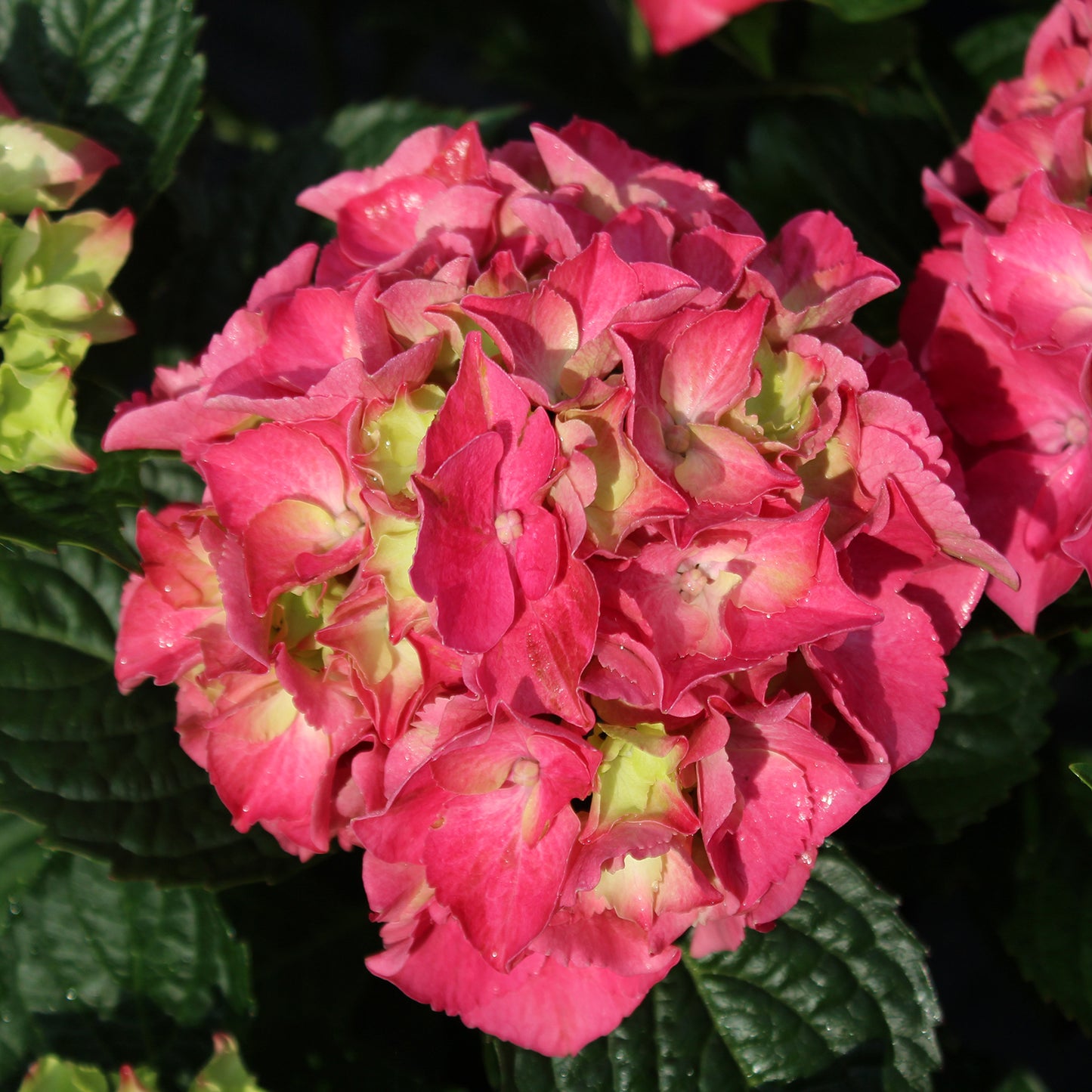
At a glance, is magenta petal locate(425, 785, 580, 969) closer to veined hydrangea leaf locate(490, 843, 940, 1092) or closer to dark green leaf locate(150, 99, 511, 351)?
veined hydrangea leaf locate(490, 843, 940, 1092)

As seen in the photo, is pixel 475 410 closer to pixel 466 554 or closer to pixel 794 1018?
pixel 466 554

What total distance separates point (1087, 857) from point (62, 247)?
0.90 m

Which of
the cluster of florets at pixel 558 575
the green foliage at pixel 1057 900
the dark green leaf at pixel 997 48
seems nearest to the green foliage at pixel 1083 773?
the cluster of florets at pixel 558 575

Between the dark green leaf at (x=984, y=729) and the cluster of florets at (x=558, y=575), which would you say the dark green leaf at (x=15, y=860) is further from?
the dark green leaf at (x=984, y=729)

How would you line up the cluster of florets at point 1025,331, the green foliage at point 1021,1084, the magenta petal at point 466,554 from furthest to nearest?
1. the green foliage at point 1021,1084
2. the cluster of florets at point 1025,331
3. the magenta petal at point 466,554

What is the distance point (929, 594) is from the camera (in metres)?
0.66

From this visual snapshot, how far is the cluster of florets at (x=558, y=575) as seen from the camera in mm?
540

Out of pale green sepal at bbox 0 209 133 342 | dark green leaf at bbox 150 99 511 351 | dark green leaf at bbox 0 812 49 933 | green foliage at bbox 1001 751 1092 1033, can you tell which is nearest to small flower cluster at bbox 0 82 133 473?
pale green sepal at bbox 0 209 133 342

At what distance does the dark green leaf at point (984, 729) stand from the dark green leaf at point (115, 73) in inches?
29.5

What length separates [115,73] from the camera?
915 millimetres

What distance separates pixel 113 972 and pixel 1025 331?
30.8 inches

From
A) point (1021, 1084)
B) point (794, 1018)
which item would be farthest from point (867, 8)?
point (1021, 1084)

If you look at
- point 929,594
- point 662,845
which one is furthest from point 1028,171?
point 662,845

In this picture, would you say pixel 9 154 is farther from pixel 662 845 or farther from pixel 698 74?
pixel 698 74
